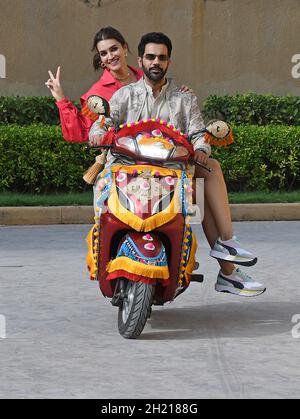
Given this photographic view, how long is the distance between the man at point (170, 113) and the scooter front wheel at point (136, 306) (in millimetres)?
787

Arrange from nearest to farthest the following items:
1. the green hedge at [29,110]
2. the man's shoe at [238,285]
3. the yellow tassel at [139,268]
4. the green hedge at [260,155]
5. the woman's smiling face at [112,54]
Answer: the yellow tassel at [139,268], the man's shoe at [238,285], the woman's smiling face at [112,54], the green hedge at [260,155], the green hedge at [29,110]

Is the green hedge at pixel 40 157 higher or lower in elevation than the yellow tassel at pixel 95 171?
lower

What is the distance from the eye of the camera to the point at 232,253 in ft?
26.4

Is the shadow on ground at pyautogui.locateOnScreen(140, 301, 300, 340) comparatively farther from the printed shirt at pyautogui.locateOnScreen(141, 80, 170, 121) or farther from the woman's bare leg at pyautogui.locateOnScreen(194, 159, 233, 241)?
the printed shirt at pyautogui.locateOnScreen(141, 80, 170, 121)

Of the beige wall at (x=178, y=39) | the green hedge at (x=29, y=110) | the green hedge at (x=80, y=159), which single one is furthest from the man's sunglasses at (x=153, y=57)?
the beige wall at (x=178, y=39)

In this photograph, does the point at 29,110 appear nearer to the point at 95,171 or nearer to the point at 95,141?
the point at 95,171

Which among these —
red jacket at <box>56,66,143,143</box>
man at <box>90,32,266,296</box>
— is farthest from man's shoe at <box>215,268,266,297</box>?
red jacket at <box>56,66,143,143</box>

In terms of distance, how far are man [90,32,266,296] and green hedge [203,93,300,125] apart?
8176mm

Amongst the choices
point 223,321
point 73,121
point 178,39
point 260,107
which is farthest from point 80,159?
point 223,321

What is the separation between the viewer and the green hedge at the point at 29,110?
52.2 feet

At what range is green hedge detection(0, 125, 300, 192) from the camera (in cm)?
1474

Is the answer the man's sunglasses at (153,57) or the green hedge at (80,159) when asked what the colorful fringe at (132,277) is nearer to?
the man's sunglasses at (153,57)

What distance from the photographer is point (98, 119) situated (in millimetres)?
7785
